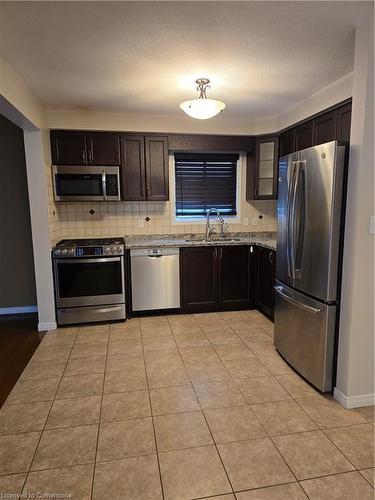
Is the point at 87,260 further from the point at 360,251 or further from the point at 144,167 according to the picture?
the point at 360,251

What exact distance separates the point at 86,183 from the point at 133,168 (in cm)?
59

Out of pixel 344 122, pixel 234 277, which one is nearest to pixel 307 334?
pixel 234 277

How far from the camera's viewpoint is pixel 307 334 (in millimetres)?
2455

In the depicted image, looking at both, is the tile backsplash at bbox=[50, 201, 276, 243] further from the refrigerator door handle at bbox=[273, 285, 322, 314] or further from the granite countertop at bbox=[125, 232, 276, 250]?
the refrigerator door handle at bbox=[273, 285, 322, 314]

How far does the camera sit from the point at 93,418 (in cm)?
211

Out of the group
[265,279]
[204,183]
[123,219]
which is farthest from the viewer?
[204,183]

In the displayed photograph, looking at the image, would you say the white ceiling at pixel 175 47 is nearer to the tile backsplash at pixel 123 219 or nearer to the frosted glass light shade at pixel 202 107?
the frosted glass light shade at pixel 202 107

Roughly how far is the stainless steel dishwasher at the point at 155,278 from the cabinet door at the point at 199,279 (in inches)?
3.5

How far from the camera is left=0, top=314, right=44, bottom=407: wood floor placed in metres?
2.65

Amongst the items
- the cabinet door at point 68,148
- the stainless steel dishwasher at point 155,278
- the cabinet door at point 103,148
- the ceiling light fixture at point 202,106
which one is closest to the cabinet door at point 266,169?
the stainless steel dishwasher at point 155,278

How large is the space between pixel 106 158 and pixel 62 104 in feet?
2.36

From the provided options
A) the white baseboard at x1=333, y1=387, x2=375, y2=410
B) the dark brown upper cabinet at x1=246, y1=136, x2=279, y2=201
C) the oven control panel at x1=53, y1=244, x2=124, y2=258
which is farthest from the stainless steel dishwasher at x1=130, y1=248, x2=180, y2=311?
the white baseboard at x1=333, y1=387, x2=375, y2=410

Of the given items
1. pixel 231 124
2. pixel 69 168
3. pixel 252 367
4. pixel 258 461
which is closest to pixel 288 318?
pixel 252 367

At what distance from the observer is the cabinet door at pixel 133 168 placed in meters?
3.91
